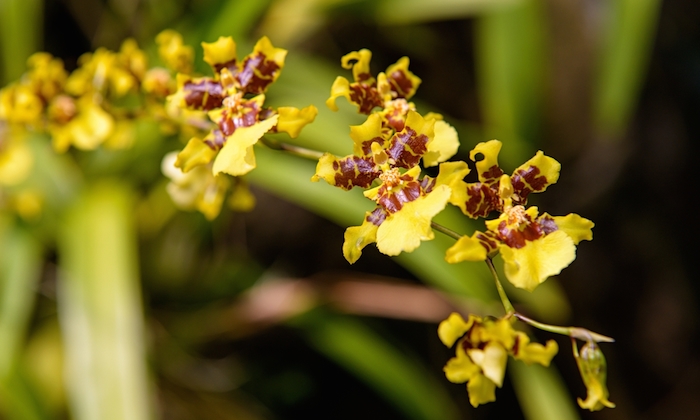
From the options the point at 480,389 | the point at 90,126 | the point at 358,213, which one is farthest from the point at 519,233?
the point at 358,213

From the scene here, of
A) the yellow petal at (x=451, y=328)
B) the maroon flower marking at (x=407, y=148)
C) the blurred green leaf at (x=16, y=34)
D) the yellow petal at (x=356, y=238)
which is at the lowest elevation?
the yellow petal at (x=451, y=328)

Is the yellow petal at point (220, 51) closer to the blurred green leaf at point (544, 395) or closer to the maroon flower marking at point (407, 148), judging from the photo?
the maroon flower marking at point (407, 148)

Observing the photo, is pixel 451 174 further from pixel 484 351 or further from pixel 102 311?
pixel 102 311

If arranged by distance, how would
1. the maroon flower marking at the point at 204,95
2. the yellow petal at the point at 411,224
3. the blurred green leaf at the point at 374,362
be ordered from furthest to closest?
→ the blurred green leaf at the point at 374,362 → the maroon flower marking at the point at 204,95 → the yellow petal at the point at 411,224

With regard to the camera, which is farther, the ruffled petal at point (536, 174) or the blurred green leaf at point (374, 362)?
the blurred green leaf at point (374, 362)

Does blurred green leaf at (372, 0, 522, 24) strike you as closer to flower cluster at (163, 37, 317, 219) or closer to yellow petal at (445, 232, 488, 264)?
flower cluster at (163, 37, 317, 219)

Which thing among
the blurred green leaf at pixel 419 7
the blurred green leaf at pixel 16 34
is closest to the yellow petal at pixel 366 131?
the blurred green leaf at pixel 419 7

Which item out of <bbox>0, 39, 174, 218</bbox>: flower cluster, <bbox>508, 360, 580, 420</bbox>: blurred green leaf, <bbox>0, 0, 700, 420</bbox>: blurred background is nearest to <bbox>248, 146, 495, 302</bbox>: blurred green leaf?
<bbox>0, 0, 700, 420</bbox>: blurred background
